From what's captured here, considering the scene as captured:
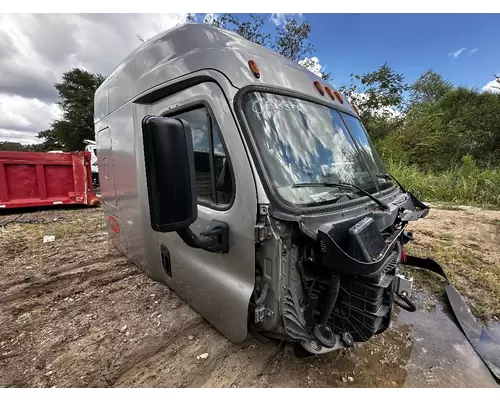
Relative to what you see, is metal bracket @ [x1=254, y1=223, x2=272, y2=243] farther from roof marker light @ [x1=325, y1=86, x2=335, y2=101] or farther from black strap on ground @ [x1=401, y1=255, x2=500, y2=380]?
black strap on ground @ [x1=401, y1=255, x2=500, y2=380]

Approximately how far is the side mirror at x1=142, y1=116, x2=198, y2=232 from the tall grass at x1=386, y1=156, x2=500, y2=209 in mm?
10604

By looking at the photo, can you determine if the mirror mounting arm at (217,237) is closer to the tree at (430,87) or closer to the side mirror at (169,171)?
the side mirror at (169,171)

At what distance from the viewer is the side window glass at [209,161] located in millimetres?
1758

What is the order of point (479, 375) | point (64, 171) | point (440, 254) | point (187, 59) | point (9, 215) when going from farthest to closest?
point (64, 171) < point (9, 215) < point (440, 254) < point (479, 375) < point (187, 59)

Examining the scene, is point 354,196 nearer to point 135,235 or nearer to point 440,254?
point 135,235

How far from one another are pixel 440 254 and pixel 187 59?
4.64m

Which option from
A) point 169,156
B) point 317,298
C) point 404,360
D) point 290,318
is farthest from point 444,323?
point 169,156

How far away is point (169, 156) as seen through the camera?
3.76 ft

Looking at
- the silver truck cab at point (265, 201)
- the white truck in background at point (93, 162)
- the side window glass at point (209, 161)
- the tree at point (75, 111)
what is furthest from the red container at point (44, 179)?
the tree at point (75, 111)

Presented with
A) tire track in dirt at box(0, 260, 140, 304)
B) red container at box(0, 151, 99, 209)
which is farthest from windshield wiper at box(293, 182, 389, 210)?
red container at box(0, 151, 99, 209)

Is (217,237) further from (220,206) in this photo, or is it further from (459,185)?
(459,185)

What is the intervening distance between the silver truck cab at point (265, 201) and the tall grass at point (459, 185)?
Result: 9.18m

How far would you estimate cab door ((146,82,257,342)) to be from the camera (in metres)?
1.64

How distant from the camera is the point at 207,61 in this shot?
5.79 feet
